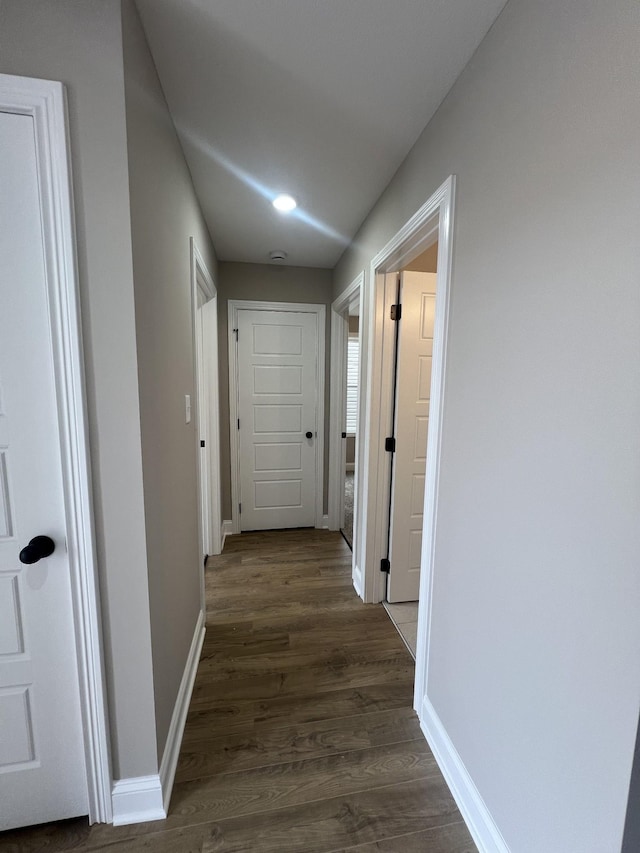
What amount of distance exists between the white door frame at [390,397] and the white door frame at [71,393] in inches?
46.3

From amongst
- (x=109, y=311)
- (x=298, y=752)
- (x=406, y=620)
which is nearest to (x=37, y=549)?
(x=109, y=311)

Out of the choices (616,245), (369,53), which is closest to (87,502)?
(616,245)

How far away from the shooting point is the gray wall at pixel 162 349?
104cm

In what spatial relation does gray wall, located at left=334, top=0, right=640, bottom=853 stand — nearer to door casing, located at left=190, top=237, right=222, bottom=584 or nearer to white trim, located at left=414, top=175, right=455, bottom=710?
white trim, located at left=414, top=175, right=455, bottom=710

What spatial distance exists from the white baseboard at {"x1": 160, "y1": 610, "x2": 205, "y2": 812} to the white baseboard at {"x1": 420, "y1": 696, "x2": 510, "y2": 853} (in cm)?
98

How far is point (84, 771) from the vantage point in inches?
44.4

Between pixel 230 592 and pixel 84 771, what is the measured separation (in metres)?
1.31

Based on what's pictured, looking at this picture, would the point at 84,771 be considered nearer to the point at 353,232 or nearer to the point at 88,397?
the point at 88,397

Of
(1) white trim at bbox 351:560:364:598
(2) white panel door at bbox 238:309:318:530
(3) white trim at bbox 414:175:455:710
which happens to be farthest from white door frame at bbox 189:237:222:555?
(3) white trim at bbox 414:175:455:710

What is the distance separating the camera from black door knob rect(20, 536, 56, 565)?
960 millimetres

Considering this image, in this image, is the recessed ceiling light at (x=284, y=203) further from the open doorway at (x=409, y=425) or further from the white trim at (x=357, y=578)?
the white trim at (x=357, y=578)

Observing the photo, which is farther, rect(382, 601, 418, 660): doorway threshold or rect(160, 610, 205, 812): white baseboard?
rect(382, 601, 418, 660): doorway threshold

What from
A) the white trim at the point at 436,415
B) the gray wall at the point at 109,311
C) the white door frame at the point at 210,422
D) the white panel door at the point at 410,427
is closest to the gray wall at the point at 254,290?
the white door frame at the point at 210,422

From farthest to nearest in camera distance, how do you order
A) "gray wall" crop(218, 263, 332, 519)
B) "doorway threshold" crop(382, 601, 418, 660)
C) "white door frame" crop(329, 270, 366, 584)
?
"white door frame" crop(329, 270, 366, 584) → "gray wall" crop(218, 263, 332, 519) → "doorway threshold" crop(382, 601, 418, 660)
